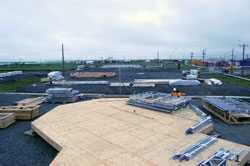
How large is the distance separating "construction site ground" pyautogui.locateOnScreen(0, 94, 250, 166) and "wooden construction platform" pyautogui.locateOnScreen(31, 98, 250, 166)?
1.66ft

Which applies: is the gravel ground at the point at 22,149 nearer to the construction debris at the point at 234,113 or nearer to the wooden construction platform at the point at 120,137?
the wooden construction platform at the point at 120,137

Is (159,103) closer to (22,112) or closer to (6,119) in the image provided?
(22,112)

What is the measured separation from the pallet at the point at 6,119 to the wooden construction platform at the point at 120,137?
241 cm

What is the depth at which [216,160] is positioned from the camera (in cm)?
465

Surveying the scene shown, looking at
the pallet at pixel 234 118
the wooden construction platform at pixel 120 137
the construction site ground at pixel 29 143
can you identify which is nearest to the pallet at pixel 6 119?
the construction site ground at pixel 29 143

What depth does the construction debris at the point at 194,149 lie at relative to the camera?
16.0 ft

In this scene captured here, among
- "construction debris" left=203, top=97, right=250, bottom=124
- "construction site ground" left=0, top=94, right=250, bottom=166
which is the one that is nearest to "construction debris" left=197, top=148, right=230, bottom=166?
"construction site ground" left=0, top=94, right=250, bottom=166

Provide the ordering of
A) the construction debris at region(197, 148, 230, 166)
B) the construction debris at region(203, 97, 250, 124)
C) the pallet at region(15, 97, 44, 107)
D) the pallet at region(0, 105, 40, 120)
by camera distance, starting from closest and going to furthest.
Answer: the construction debris at region(197, 148, 230, 166) < the construction debris at region(203, 97, 250, 124) < the pallet at region(0, 105, 40, 120) < the pallet at region(15, 97, 44, 107)

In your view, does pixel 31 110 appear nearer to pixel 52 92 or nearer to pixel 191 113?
pixel 52 92

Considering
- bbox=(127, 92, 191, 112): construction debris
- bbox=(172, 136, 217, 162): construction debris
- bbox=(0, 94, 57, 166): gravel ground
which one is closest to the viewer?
bbox=(172, 136, 217, 162): construction debris

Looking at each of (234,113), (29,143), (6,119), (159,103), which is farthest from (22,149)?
(234,113)

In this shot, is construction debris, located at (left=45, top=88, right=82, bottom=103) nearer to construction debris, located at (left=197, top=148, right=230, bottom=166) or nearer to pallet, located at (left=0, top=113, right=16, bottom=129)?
pallet, located at (left=0, top=113, right=16, bottom=129)

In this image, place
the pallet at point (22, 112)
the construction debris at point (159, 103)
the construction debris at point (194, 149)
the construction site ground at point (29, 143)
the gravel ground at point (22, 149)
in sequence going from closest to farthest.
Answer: the construction debris at point (194, 149)
the gravel ground at point (22, 149)
the construction site ground at point (29, 143)
the construction debris at point (159, 103)
the pallet at point (22, 112)

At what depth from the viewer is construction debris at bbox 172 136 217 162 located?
16.0 ft
